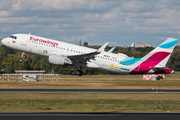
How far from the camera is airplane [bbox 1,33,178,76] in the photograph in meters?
50.4

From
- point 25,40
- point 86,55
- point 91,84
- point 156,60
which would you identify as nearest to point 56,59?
point 86,55

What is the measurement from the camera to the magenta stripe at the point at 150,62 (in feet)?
176

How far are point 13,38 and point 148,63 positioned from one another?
2432cm

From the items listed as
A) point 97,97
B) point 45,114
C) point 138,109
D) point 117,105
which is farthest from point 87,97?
point 45,114

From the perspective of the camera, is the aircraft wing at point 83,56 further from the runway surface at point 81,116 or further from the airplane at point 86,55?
the runway surface at point 81,116

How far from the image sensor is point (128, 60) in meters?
52.9

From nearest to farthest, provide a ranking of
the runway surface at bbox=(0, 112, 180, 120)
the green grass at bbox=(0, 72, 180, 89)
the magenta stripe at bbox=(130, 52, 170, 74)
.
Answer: the runway surface at bbox=(0, 112, 180, 120), the green grass at bbox=(0, 72, 180, 89), the magenta stripe at bbox=(130, 52, 170, 74)

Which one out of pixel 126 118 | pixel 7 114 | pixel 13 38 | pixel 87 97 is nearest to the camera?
pixel 126 118

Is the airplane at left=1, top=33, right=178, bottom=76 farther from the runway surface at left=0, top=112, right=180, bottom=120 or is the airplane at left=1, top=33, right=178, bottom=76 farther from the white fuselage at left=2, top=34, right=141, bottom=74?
the runway surface at left=0, top=112, right=180, bottom=120

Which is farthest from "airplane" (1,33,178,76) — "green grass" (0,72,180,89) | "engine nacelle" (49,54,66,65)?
"green grass" (0,72,180,89)

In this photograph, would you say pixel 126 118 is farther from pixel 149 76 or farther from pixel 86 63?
pixel 149 76

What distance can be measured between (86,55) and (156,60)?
1315cm

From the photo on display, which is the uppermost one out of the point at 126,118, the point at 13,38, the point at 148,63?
the point at 13,38

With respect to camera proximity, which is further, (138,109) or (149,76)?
(149,76)
